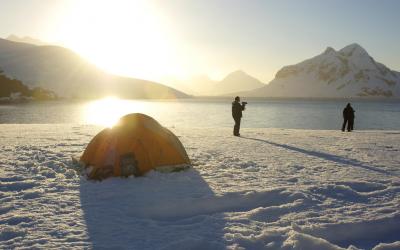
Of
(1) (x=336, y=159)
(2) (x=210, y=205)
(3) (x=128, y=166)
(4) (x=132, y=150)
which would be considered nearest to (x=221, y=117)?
(1) (x=336, y=159)

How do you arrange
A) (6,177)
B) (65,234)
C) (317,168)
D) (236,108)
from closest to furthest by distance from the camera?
1. (65,234)
2. (6,177)
3. (317,168)
4. (236,108)

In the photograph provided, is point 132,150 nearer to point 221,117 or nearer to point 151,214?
point 151,214

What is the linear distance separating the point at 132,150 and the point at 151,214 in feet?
10.5

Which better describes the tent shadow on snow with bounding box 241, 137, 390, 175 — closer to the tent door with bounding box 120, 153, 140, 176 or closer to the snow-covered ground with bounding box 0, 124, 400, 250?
the snow-covered ground with bounding box 0, 124, 400, 250

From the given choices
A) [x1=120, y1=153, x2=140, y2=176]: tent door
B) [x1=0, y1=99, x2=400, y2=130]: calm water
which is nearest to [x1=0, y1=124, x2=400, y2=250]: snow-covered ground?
[x1=120, y1=153, x2=140, y2=176]: tent door

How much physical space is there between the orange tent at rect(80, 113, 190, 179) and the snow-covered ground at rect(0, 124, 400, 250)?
13.4 inches

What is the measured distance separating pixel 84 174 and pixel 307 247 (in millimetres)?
6656

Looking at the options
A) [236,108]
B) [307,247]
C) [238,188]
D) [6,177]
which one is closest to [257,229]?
[307,247]

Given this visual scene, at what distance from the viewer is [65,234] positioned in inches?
251

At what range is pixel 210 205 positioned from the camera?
8.10 meters

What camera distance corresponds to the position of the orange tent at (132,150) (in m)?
10.3

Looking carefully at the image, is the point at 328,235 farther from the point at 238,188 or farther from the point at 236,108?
the point at 236,108

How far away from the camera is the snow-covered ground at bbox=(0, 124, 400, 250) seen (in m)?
6.28

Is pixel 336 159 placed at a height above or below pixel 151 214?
above
